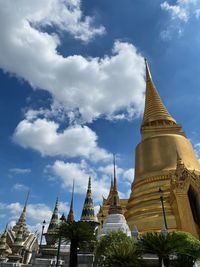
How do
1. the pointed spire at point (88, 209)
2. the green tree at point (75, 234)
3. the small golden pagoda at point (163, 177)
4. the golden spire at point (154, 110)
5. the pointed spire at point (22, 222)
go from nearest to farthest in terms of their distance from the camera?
the green tree at point (75, 234), the small golden pagoda at point (163, 177), the pointed spire at point (88, 209), the golden spire at point (154, 110), the pointed spire at point (22, 222)

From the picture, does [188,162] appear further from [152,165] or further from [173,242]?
[173,242]

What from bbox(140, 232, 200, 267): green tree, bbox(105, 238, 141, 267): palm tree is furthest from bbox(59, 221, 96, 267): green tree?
bbox(140, 232, 200, 267): green tree

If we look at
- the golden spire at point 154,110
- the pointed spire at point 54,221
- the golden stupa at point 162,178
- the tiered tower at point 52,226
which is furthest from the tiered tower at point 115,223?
the golden spire at point 154,110

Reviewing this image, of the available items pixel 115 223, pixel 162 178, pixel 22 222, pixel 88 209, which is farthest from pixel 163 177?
pixel 22 222

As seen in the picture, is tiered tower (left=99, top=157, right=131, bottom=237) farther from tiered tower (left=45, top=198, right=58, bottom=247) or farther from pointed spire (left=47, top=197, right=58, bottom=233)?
pointed spire (left=47, top=197, right=58, bottom=233)

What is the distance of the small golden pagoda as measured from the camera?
2184 centimetres

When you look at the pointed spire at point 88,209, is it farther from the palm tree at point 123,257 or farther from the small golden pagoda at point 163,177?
the palm tree at point 123,257

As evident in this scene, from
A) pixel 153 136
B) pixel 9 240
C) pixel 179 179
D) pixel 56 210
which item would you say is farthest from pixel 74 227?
pixel 9 240

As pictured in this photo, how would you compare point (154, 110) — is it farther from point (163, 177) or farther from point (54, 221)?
point (54, 221)

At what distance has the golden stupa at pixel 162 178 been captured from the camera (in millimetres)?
21859

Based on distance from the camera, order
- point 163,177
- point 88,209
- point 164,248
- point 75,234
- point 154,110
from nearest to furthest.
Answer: point 164,248
point 75,234
point 163,177
point 88,209
point 154,110

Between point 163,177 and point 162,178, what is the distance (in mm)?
152

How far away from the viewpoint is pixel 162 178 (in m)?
26.4

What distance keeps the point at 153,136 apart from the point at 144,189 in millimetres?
7979
